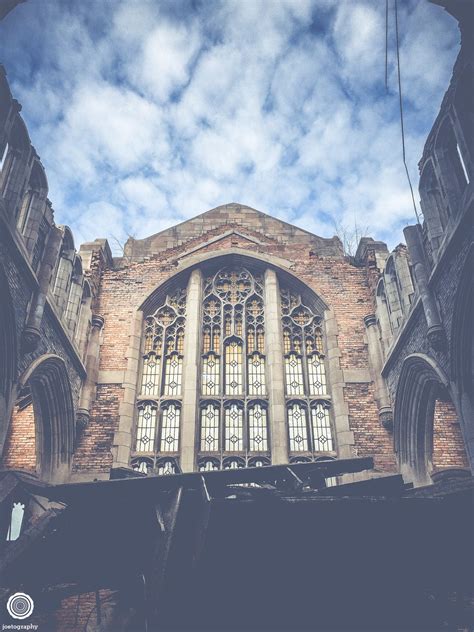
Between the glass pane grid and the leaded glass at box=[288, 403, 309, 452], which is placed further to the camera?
the glass pane grid

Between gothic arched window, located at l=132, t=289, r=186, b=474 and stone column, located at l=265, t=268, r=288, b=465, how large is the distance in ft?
6.36

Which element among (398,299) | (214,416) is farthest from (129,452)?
(398,299)

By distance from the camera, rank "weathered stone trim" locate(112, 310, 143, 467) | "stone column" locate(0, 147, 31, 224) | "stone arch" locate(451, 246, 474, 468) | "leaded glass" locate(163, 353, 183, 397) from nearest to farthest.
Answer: "stone arch" locate(451, 246, 474, 468), "stone column" locate(0, 147, 31, 224), "weathered stone trim" locate(112, 310, 143, 467), "leaded glass" locate(163, 353, 183, 397)

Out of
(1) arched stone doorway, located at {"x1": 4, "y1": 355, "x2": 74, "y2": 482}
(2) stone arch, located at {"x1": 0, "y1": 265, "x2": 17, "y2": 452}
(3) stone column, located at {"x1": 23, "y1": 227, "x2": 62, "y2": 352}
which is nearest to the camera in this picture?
(2) stone arch, located at {"x1": 0, "y1": 265, "x2": 17, "y2": 452}

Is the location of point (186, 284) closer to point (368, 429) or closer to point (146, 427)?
point (146, 427)

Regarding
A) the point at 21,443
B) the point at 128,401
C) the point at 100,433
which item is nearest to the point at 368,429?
the point at 128,401

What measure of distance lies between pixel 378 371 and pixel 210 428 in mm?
3687

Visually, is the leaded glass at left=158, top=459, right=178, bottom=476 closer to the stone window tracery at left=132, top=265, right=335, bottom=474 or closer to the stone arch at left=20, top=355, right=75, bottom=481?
the stone window tracery at left=132, top=265, right=335, bottom=474

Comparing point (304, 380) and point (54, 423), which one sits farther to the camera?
point (304, 380)

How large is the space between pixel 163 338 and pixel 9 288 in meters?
5.00

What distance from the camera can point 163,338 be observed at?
1244 centimetres

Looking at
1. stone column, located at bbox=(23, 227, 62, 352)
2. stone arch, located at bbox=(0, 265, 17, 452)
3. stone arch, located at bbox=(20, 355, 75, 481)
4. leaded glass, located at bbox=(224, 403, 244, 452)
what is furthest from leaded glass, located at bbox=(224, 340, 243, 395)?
stone arch, located at bbox=(0, 265, 17, 452)

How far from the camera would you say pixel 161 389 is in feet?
38.5

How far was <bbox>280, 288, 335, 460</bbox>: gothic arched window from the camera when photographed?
436 inches
